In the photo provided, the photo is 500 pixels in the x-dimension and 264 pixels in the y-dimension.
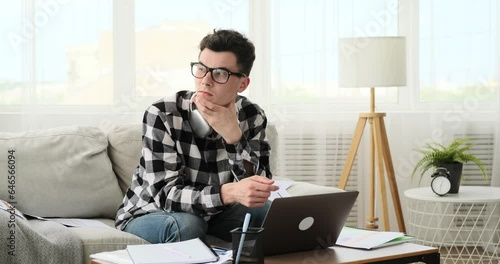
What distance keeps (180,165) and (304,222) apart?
0.62 m

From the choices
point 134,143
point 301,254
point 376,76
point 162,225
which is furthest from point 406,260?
point 376,76

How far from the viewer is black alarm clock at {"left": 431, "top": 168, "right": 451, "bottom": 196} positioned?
376cm

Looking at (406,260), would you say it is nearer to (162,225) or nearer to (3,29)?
(162,225)

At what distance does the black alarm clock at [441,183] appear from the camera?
376cm

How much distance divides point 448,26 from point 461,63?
219mm

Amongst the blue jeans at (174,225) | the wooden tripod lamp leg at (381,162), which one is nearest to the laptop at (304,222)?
the blue jeans at (174,225)

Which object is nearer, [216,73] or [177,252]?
[177,252]

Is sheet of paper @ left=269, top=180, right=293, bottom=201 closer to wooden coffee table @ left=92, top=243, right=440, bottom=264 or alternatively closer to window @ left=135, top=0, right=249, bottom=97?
wooden coffee table @ left=92, top=243, right=440, bottom=264

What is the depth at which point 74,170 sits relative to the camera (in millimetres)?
3041

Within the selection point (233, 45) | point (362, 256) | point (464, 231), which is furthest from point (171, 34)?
point (362, 256)

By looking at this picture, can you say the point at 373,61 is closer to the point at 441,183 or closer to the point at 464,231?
the point at 441,183

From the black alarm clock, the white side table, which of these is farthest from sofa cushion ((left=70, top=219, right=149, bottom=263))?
the white side table
